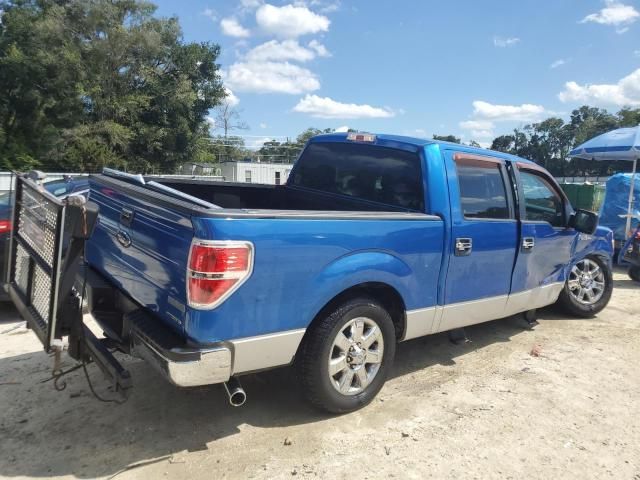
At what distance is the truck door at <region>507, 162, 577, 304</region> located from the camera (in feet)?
15.3

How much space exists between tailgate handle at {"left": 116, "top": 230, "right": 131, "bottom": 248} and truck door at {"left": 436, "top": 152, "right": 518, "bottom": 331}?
7.71 ft

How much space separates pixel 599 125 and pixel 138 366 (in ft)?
348

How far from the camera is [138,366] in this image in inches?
169

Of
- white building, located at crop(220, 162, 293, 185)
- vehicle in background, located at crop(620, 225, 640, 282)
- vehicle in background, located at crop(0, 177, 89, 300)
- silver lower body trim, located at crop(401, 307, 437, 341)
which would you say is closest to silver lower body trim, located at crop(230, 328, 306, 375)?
silver lower body trim, located at crop(401, 307, 437, 341)

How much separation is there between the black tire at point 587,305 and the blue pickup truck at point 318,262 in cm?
76

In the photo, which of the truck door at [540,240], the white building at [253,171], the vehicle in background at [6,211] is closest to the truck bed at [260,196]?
the vehicle in background at [6,211]

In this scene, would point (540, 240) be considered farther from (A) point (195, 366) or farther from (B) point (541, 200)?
(A) point (195, 366)

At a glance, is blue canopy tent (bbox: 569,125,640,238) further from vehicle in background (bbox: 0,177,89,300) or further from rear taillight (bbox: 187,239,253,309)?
vehicle in background (bbox: 0,177,89,300)

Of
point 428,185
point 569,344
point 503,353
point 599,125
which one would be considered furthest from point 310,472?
point 599,125

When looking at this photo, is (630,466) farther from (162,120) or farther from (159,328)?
(162,120)

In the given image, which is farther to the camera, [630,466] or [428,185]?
[428,185]

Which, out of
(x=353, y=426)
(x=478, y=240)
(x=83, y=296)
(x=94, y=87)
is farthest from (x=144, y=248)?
(x=94, y=87)

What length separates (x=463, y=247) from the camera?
3.99m

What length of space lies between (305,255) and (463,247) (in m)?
1.58
